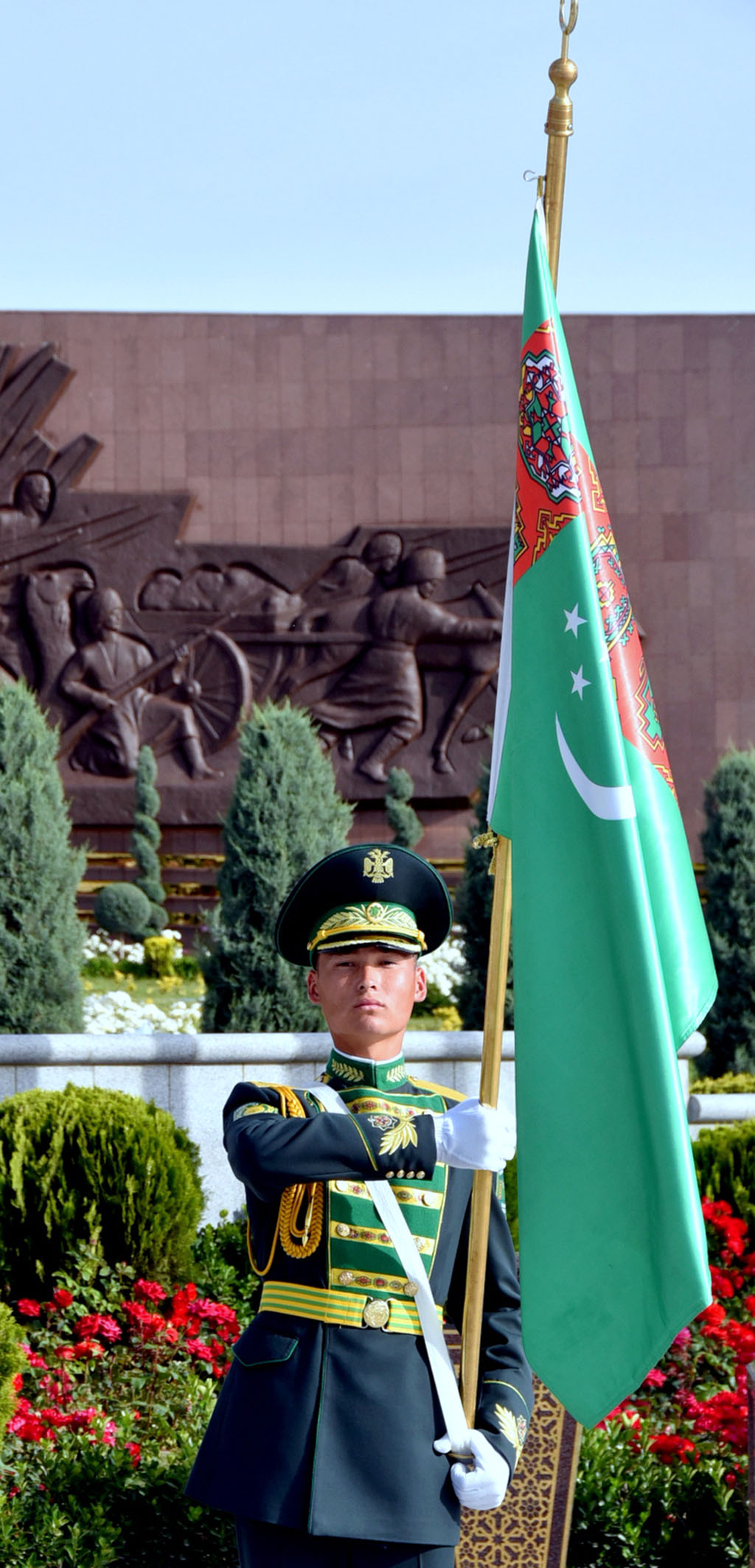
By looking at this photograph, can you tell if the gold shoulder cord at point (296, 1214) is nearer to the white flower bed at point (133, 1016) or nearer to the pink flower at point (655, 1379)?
the pink flower at point (655, 1379)

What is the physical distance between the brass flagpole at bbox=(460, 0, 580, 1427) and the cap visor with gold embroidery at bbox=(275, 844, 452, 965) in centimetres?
15

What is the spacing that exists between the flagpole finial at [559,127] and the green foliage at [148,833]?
10.0m

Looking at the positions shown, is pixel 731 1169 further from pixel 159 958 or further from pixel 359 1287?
pixel 159 958

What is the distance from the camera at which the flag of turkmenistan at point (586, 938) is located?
206cm

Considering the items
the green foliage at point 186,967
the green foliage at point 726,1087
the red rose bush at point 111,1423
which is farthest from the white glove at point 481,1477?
the green foliage at point 186,967

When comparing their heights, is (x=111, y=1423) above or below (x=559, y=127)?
below

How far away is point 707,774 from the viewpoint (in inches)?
512

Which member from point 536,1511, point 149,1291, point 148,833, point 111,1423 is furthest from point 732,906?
point 536,1511

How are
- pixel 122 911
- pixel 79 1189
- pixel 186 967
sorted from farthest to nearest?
pixel 122 911 < pixel 186 967 < pixel 79 1189

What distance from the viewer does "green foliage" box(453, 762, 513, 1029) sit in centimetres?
798

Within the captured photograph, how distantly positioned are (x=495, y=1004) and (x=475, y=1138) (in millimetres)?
182

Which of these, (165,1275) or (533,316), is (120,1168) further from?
(533,316)

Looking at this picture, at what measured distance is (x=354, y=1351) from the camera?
212cm

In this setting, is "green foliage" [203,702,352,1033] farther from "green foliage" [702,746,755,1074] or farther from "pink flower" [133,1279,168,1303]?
"pink flower" [133,1279,168,1303]
